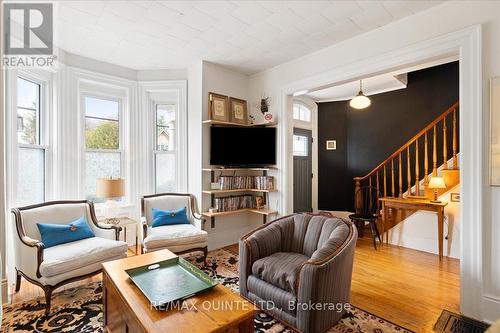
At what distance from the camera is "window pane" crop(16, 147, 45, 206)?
9.92ft

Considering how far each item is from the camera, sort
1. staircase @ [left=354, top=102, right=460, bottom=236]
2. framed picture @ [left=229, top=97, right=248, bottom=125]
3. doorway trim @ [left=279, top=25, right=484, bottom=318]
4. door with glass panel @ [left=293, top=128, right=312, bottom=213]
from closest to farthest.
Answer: doorway trim @ [left=279, top=25, right=484, bottom=318] → staircase @ [left=354, top=102, right=460, bottom=236] → framed picture @ [left=229, top=97, right=248, bottom=125] → door with glass panel @ [left=293, top=128, right=312, bottom=213]

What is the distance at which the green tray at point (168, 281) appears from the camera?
1610mm

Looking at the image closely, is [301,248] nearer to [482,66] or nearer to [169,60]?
[482,66]

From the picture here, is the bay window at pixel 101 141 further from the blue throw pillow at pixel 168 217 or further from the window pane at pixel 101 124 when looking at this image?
the blue throw pillow at pixel 168 217

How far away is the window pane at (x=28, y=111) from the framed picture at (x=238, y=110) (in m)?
2.56

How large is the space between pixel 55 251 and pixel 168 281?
1.50 m

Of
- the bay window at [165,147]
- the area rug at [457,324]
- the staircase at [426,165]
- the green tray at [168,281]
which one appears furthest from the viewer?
the bay window at [165,147]

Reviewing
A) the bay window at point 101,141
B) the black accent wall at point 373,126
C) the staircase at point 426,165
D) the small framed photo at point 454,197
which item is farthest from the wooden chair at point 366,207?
the bay window at point 101,141

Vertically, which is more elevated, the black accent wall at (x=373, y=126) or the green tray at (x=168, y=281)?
the black accent wall at (x=373, y=126)

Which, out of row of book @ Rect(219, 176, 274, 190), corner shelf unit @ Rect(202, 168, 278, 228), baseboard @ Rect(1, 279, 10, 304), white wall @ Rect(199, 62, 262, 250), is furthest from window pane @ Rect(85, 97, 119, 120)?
baseboard @ Rect(1, 279, 10, 304)

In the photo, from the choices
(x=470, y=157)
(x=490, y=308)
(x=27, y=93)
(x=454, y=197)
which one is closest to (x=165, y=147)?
(x=27, y=93)

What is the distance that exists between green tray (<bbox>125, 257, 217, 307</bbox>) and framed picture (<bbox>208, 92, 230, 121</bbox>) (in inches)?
91.7

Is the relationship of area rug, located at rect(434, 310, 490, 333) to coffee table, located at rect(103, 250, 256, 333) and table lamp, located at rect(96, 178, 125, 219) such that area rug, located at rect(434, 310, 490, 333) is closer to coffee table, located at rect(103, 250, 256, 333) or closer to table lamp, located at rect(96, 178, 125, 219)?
coffee table, located at rect(103, 250, 256, 333)

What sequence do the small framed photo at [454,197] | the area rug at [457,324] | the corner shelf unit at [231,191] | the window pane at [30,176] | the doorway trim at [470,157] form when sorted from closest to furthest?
the area rug at [457,324], the doorway trim at [470,157], the window pane at [30,176], the small framed photo at [454,197], the corner shelf unit at [231,191]
